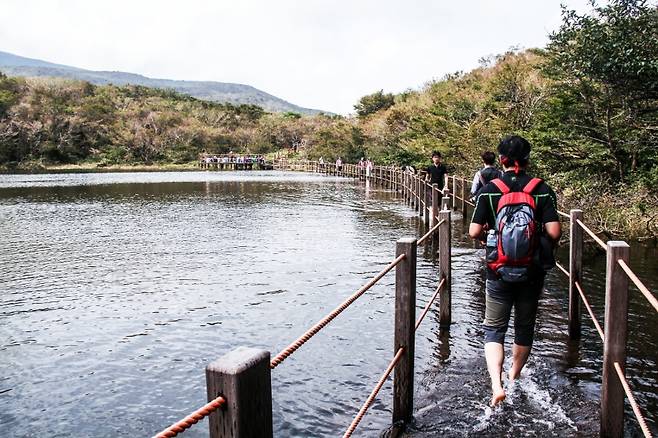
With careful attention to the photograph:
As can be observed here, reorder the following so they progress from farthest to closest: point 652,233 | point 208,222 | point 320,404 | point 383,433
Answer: point 208,222 < point 652,233 < point 320,404 < point 383,433

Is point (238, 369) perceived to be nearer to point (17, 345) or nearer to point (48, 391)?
point (48, 391)

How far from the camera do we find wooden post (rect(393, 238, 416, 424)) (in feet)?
12.2

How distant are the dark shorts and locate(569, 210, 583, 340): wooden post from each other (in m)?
1.55

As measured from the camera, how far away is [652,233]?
9.46m

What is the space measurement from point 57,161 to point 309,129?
2788 centimetres

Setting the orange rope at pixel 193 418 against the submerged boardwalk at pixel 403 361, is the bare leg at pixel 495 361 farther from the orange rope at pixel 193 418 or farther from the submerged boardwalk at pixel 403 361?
the orange rope at pixel 193 418

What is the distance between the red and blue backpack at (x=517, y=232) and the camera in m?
3.50

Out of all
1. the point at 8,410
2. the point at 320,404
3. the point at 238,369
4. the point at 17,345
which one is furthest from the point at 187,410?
the point at 238,369

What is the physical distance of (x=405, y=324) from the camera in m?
3.82

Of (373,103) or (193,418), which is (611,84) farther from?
(373,103)

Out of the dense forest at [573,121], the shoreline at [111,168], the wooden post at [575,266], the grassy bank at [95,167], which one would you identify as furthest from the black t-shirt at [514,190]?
the shoreline at [111,168]

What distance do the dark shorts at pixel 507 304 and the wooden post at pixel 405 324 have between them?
19.7 inches

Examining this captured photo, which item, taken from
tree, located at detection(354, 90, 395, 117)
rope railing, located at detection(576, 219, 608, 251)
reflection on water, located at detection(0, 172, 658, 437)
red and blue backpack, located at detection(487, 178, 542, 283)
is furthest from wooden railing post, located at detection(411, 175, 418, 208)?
tree, located at detection(354, 90, 395, 117)

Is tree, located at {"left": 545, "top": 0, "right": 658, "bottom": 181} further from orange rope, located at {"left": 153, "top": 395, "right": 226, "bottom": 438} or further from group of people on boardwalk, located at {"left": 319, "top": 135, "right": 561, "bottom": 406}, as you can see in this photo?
orange rope, located at {"left": 153, "top": 395, "right": 226, "bottom": 438}
